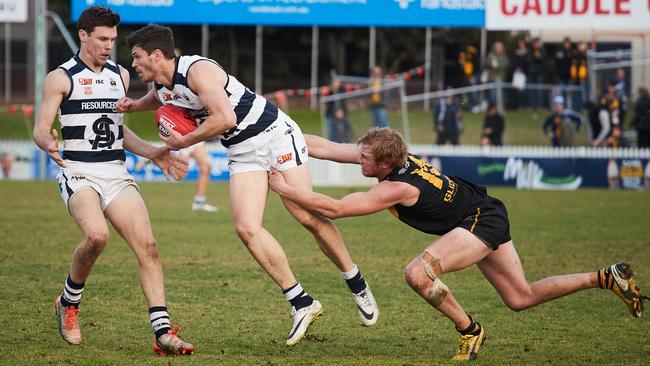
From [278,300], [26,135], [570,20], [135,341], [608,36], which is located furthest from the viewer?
[26,135]

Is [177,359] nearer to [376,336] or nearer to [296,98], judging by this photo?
[376,336]

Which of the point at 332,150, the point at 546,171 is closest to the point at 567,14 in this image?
the point at 546,171

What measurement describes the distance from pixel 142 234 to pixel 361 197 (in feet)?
5.22

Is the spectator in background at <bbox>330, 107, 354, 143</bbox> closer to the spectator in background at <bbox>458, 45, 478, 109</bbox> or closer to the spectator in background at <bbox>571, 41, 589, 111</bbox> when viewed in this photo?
the spectator in background at <bbox>458, 45, 478, 109</bbox>

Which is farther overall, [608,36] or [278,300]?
[608,36]

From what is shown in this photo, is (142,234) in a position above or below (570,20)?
below

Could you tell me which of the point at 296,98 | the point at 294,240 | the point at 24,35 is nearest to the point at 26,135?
the point at 24,35

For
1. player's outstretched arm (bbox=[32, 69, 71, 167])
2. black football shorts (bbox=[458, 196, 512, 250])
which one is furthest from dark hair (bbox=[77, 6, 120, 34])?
black football shorts (bbox=[458, 196, 512, 250])

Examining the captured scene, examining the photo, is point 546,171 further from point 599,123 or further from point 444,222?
point 444,222

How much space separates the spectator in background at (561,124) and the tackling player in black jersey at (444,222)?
63.3 feet

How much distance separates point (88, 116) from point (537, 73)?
22519 mm

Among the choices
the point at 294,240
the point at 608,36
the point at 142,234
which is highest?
the point at 608,36

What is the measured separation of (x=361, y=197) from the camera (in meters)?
6.90

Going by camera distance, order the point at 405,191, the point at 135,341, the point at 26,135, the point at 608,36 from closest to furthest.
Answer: the point at 405,191 < the point at 135,341 < the point at 608,36 < the point at 26,135
